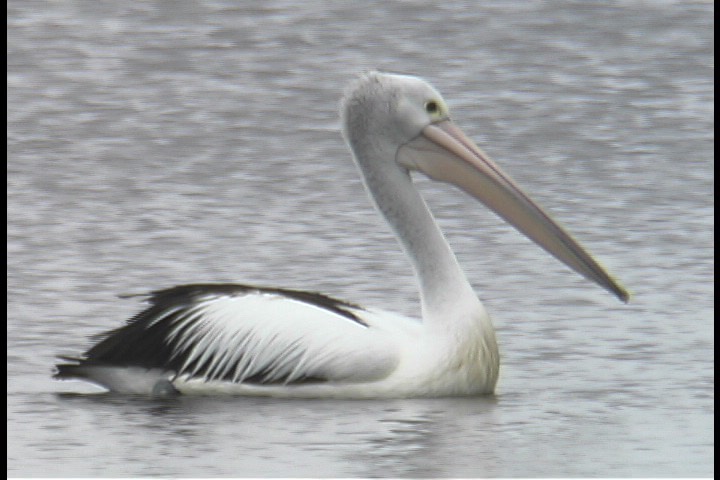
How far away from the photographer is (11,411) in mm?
7051

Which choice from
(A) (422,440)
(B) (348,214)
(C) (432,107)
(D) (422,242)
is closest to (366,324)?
(D) (422,242)

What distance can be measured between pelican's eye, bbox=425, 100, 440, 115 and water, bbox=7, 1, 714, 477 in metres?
0.86

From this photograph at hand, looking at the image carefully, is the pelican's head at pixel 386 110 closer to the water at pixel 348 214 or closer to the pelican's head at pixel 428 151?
the pelican's head at pixel 428 151

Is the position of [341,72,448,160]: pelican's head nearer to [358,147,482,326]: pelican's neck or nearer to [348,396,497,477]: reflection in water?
[358,147,482,326]: pelican's neck

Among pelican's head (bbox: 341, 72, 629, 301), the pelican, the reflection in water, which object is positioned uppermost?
pelican's head (bbox: 341, 72, 629, 301)

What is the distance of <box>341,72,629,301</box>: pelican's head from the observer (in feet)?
24.8

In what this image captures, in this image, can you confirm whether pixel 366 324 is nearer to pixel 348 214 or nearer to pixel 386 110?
pixel 386 110

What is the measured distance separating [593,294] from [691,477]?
7.85 ft

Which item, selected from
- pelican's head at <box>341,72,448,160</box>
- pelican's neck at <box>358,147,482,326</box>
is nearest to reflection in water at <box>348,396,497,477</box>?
pelican's neck at <box>358,147,482,326</box>

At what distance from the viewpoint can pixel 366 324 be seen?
7281 mm

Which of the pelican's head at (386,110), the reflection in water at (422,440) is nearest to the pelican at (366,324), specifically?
the pelican's head at (386,110)

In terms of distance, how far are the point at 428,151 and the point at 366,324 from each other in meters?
0.68

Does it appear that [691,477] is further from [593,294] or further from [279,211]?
[279,211]

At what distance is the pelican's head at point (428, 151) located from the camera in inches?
297
